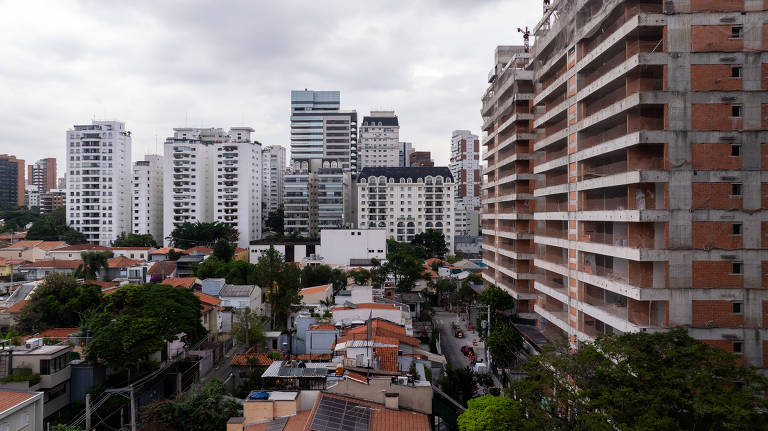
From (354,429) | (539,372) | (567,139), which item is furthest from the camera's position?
(567,139)

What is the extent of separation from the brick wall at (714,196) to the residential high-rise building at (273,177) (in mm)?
123054

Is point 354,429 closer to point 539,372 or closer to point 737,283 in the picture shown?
point 539,372

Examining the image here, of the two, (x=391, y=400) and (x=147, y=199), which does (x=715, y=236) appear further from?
(x=147, y=199)

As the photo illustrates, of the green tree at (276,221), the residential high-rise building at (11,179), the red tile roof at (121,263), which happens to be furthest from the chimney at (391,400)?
the residential high-rise building at (11,179)

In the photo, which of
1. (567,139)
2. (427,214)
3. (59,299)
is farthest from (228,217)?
(567,139)

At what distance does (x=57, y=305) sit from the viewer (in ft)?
113

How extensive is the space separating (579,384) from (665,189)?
9254 mm

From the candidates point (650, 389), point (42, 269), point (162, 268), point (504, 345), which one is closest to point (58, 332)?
point (504, 345)

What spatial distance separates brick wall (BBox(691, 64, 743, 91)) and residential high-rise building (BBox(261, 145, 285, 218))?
402 feet

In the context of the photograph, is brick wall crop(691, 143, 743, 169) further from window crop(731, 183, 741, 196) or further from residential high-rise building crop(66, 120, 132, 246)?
residential high-rise building crop(66, 120, 132, 246)

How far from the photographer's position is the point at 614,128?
2478 centimetres

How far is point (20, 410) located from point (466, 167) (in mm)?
153373

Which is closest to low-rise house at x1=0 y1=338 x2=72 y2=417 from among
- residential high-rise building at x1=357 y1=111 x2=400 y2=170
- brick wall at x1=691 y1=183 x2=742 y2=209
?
brick wall at x1=691 y1=183 x2=742 y2=209

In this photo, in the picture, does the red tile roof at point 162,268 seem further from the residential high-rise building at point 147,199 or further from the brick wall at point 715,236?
the brick wall at point 715,236
